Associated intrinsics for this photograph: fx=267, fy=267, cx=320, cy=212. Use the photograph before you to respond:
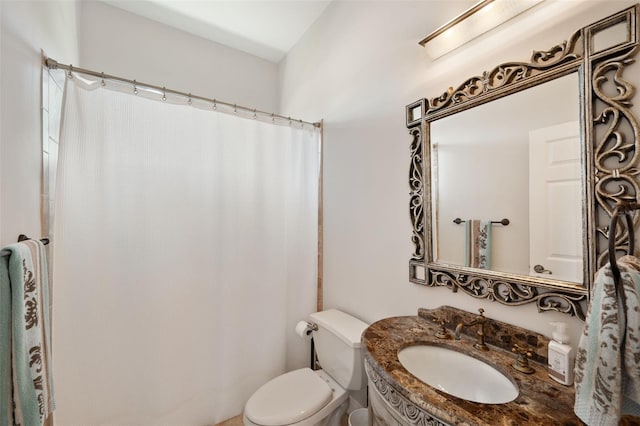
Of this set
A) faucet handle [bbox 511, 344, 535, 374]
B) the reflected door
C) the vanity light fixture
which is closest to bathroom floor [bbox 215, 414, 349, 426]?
faucet handle [bbox 511, 344, 535, 374]

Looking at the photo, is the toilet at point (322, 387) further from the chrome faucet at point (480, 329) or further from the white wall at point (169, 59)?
the white wall at point (169, 59)

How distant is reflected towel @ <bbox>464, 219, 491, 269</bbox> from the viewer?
41.1 inches

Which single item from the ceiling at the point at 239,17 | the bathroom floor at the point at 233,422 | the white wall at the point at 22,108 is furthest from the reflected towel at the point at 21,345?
the ceiling at the point at 239,17

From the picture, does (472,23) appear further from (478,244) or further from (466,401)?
(466,401)

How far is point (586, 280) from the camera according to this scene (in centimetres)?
79

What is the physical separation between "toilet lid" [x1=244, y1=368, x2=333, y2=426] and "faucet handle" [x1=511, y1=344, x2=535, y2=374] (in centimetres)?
89

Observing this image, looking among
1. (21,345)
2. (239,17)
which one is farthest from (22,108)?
(239,17)

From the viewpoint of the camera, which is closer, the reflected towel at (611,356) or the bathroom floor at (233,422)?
the reflected towel at (611,356)

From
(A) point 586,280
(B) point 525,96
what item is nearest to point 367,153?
(B) point 525,96

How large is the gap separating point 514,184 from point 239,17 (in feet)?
6.95

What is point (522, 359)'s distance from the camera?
2.76 feet

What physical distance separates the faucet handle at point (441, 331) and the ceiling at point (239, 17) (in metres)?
2.11

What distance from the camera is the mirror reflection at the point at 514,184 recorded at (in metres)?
0.84

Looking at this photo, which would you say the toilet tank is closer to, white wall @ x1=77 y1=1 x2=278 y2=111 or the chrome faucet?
the chrome faucet
